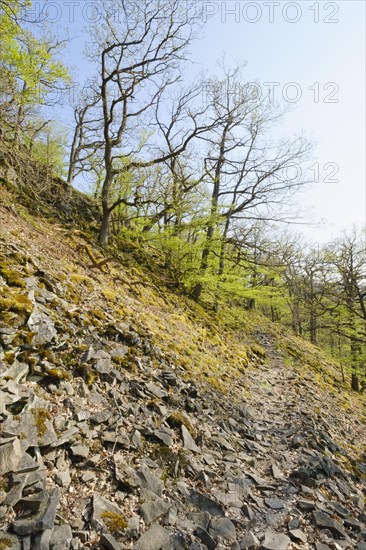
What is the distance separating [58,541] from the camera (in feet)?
7.65

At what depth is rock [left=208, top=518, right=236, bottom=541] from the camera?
312 centimetres

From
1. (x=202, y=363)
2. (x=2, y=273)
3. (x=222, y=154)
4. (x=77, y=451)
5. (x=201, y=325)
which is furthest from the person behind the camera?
(x=222, y=154)

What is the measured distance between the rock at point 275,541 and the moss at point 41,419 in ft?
8.91

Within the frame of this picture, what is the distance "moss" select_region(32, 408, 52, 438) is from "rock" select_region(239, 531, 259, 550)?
8.21ft

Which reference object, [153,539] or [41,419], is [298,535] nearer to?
[153,539]

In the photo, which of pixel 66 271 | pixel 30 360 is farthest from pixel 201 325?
pixel 30 360

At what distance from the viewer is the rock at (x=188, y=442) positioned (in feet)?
14.0

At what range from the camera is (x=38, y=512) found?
244 cm

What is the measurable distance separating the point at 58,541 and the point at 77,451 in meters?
0.89

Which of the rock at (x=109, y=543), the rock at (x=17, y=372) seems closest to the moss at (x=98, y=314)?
the rock at (x=17, y=372)

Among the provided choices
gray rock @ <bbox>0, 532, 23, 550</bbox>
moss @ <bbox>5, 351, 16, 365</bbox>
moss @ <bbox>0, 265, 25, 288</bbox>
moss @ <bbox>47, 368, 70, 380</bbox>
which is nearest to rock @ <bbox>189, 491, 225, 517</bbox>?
gray rock @ <bbox>0, 532, 23, 550</bbox>

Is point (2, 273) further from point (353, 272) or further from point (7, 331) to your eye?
point (353, 272)

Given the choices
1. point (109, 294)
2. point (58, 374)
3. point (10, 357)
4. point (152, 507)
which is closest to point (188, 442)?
point (152, 507)

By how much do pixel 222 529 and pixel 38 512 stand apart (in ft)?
6.72
